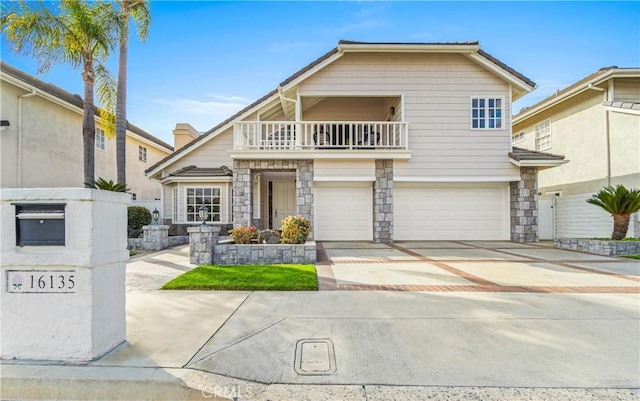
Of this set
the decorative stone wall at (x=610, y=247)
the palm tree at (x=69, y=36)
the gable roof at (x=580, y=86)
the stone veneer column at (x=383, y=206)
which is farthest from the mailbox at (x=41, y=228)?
the gable roof at (x=580, y=86)

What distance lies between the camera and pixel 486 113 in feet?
40.8

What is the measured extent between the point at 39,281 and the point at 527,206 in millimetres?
14253

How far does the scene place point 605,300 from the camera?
482cm

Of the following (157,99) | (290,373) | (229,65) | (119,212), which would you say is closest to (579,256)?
(290,373)

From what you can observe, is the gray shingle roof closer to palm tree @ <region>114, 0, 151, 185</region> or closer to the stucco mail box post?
the stucco mail box post

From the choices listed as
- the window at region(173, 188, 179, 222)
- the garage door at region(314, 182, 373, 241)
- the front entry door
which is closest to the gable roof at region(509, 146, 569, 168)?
the garage door at region(314, 182, 373, 241)

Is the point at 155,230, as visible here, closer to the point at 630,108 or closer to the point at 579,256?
the point at 579,256

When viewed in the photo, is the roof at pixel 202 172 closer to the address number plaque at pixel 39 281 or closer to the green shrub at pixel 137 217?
the green shrub at pixel 137 217

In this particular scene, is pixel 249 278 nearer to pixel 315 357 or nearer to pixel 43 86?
pixel 315 357

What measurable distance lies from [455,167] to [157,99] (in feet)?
52.0

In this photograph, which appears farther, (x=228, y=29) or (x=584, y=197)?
(x=584, y=197)

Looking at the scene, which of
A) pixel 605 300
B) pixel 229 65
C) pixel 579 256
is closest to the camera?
pixel 605 300

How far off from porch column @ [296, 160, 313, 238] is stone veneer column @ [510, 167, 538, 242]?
8267mm

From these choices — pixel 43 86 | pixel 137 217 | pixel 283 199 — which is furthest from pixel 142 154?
pixel 283 199
